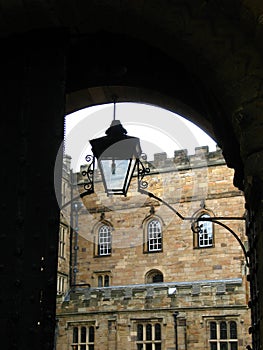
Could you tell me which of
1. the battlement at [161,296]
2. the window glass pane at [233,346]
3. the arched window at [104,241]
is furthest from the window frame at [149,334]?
the arched window at [104,241]

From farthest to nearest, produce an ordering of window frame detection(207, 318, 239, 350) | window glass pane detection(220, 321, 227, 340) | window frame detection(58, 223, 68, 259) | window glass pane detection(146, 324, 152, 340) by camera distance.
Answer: window frame detection(58, 223, 68, 259) < window glass pane detection(146, 324, 152, 340) < window glass pane detection(220, 321, 227, 340) < window frame detection(207, 318, 239, 350)

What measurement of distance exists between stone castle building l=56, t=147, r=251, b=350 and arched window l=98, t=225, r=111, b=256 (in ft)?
0.17

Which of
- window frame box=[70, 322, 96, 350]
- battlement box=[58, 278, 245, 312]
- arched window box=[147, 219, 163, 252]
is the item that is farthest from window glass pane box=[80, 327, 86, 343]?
arched window box=[147, 219, 163, 252]

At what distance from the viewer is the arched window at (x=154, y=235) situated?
2991 cm

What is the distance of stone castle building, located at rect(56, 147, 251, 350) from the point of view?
2353cm

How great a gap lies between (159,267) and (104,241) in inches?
142

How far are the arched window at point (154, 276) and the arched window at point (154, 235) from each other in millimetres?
1113

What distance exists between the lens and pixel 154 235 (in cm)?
3020

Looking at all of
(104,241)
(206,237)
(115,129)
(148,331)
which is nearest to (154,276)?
(206,237)

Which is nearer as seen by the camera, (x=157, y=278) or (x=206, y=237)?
(x=206, y=237)

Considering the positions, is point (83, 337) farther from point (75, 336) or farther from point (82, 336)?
point (75, 336)

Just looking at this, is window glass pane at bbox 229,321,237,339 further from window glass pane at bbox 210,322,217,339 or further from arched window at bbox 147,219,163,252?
arched window at bbox 147,219,163,252

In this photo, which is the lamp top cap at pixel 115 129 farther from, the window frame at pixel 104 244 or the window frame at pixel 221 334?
the window frame at pixel 104 244

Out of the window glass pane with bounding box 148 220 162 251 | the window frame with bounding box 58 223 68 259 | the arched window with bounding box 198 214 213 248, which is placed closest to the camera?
the arched window with bounding box 198 214 213 248
